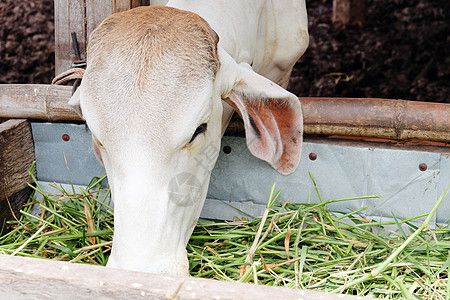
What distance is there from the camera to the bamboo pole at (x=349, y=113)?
2.22m

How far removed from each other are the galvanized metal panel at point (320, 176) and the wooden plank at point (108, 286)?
1.12 meters

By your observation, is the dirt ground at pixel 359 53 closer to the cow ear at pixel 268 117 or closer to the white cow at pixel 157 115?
the cow ear at pixel 268 117

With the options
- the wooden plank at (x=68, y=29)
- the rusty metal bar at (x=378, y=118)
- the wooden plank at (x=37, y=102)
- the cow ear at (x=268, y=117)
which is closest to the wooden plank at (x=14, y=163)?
the wooden plank at (x=37, y=102)

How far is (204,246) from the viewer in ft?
6.99

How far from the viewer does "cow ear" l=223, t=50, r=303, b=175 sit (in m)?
2.02

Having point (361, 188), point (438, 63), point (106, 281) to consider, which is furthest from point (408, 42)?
point (106, 281)

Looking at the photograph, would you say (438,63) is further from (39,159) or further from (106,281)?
(106,281)

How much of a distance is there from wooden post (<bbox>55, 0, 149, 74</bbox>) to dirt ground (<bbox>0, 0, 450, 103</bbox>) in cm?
291

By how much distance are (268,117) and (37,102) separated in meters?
0.95

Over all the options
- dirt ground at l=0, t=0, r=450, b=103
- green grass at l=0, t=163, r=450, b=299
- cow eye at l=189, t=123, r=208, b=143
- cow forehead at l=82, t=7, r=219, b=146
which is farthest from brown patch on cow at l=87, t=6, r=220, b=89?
dirt ground at l=0, t=0, r=450, b=103

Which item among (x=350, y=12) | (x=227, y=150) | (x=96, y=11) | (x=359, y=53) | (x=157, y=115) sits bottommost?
(x=359, y=53)

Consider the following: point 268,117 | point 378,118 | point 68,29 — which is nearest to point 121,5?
point 68,29

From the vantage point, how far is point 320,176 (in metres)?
2.33

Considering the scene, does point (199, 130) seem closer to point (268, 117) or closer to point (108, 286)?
point (268, 117)
